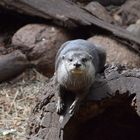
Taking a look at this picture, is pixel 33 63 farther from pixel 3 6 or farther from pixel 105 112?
pixel 105 112

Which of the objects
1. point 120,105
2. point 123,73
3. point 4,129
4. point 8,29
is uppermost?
point 8,29

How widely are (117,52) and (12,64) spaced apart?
1029mm

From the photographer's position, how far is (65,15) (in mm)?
4727

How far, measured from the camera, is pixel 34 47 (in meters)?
4.66

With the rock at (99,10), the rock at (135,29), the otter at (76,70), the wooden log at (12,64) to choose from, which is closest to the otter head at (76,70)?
the otter at (76,70)

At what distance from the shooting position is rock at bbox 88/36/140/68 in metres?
4.64

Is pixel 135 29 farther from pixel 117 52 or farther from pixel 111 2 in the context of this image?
pixel 111 2

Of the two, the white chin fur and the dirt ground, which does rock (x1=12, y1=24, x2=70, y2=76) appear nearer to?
the dirt ground

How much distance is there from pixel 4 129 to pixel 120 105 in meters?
1.04

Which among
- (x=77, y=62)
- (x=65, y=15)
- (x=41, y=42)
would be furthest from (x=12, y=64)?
(x=77, y=62)

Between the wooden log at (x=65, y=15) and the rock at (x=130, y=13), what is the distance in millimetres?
818

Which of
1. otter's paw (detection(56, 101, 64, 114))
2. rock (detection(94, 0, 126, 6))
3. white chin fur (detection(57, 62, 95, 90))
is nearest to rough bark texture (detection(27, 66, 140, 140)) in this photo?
otter's paw (detection(56, 101, 64, 114))

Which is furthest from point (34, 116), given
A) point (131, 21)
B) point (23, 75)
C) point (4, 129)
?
point (131, 21)

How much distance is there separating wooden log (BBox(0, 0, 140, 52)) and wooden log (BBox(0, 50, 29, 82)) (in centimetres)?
48
